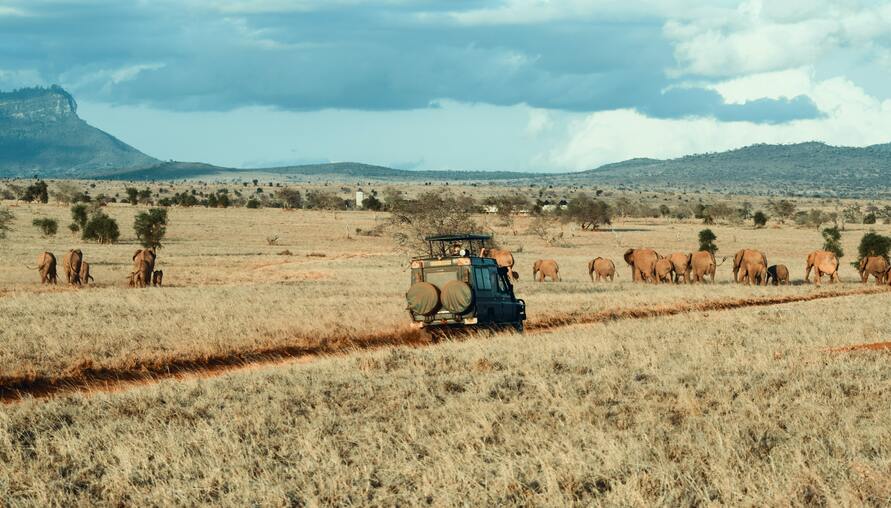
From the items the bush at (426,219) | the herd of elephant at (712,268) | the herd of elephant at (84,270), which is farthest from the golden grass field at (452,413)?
the bush at (426,219)

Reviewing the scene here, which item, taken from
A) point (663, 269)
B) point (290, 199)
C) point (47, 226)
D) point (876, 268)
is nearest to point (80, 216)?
point (47, 226)

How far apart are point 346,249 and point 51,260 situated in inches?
1244

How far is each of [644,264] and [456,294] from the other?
80.5 feet

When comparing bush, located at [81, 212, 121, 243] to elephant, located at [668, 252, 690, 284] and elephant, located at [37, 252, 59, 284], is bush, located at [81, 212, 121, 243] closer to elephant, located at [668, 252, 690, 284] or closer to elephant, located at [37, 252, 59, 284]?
elephant, located at [37, 252, 59, 284]

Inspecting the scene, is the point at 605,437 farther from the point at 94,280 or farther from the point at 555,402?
the point at 94,280

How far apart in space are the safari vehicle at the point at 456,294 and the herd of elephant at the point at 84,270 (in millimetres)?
17506

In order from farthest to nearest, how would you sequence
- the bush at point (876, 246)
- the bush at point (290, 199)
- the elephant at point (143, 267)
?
the bush at point (290, 199)
the bush at point (876, 246)
the elephant at point (143, 267)

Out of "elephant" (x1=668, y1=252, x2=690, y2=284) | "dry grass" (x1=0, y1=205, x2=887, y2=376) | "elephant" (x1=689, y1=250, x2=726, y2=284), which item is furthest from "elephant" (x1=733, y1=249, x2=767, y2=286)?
"elephant" (x1=668, y1=252, x2=690, y2=284)

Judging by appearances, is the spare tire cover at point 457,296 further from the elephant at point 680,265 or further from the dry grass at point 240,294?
the elephant at point 680,265

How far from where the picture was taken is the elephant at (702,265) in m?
42.5

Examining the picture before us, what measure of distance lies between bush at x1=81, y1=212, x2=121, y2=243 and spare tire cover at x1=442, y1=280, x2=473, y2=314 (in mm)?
49319

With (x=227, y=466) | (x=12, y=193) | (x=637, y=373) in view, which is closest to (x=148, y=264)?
(x=637, y=373)

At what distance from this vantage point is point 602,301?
30703 millimetres

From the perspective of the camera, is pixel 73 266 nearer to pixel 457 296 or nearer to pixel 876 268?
pixel 457 296
